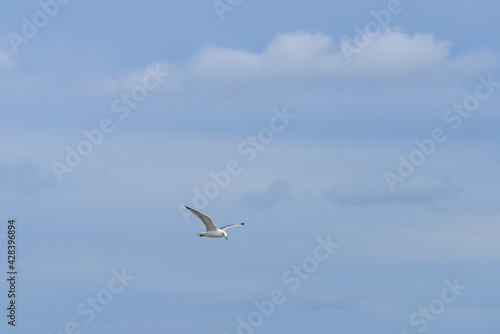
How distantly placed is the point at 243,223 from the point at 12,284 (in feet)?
79.3

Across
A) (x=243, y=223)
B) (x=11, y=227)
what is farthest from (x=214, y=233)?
(x=11, y=227)

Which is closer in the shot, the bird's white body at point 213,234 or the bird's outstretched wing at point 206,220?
the bird's outstretched wing at point 206,220

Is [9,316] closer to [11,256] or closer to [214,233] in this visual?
[11,256]

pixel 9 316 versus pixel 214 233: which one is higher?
pixel 214 233

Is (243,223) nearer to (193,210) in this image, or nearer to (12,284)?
(193,210)

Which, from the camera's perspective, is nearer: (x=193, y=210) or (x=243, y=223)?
(x=193, y=210)

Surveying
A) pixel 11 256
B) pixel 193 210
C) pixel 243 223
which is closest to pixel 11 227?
pixel 11 256

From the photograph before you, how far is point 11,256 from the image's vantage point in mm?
96625

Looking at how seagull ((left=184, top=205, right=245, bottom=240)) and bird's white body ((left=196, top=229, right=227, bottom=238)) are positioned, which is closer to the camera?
seagull ((left=184, top=205, right=245, bottom=240))

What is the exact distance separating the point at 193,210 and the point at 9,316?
1849 cm

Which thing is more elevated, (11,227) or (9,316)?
(11,227)

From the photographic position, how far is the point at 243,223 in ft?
362

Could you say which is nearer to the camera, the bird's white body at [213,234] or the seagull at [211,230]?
the seagull at [211,230]

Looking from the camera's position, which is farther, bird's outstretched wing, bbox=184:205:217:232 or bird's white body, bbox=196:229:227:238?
bird's white body, bbox=196:229:227:238
